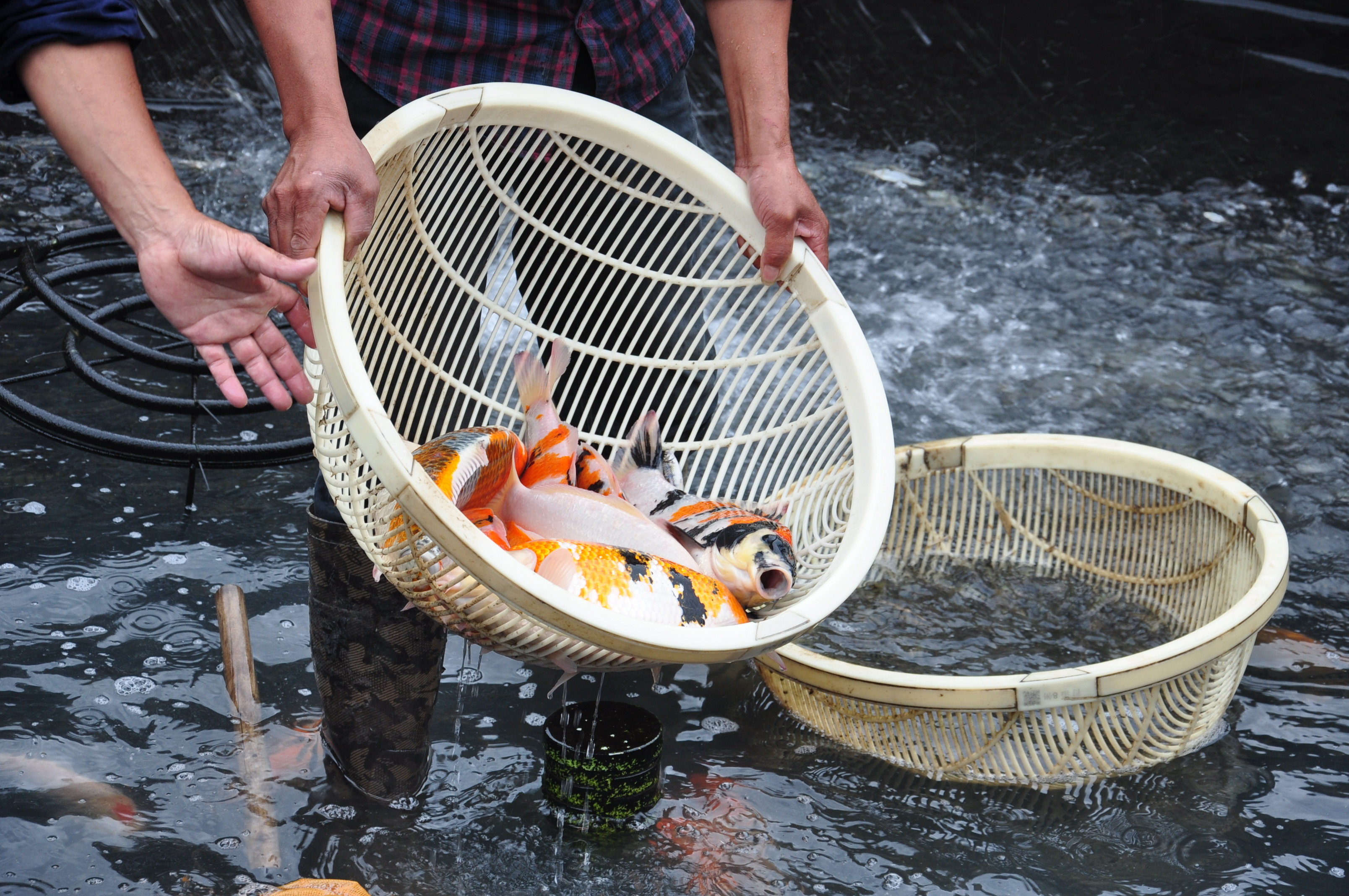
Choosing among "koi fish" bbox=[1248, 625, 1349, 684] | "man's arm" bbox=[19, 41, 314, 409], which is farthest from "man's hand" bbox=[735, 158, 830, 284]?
"koi fish" bbox=[1248, 625, 1349, 684]

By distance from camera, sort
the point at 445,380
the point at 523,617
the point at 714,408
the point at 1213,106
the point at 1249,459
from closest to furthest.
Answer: the point at 523,617 < the point at 445,380 < the point at 714,408 < the point at 1249,459 < the point at 1213,106

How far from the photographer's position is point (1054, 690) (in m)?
2.12

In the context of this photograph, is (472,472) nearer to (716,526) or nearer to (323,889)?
(716,526)

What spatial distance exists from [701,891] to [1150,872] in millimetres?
809

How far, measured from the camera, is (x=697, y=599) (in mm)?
1640

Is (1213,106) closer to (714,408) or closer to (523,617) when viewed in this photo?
(714,408)

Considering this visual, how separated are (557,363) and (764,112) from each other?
601 mm

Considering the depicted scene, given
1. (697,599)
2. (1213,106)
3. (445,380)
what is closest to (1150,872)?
(697,599)

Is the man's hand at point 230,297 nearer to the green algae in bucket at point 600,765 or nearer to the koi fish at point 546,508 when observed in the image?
the koi fish at point 546,508

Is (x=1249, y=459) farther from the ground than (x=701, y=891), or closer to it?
farther from the ground

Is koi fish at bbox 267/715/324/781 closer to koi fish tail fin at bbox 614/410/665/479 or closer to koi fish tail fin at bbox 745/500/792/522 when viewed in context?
koi fish tail fin at bbox 614/410/665/479

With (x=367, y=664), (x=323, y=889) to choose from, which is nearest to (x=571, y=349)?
(x=367, y=664)

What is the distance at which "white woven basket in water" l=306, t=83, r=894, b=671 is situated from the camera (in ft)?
4.58

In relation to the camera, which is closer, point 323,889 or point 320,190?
point 320,190
